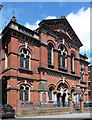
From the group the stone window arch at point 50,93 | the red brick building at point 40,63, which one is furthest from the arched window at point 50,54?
the stone window arch at point 50,93

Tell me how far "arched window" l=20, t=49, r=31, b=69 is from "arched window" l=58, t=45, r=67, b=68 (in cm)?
601

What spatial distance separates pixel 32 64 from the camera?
2347cm

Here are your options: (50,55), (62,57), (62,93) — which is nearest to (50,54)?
(50,55)

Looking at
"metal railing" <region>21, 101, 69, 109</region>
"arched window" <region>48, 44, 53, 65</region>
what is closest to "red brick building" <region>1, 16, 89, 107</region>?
"arched window" <region>48, 44, 53, 65</region>

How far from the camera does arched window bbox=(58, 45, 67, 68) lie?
2748 cm

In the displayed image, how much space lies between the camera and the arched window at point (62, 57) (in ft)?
90.2

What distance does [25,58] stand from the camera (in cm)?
2291

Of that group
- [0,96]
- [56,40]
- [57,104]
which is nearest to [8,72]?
[0,96]

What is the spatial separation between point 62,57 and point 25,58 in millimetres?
7509

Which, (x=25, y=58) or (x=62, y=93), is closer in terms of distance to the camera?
(x=25, y=58)

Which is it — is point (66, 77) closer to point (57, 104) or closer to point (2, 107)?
point (57, 104)

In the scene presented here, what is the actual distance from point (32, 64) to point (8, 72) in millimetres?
3685

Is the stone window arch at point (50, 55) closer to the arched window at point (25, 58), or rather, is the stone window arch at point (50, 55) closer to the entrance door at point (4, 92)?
the arched window at point (25, 58)

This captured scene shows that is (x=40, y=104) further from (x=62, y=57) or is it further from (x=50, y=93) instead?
(x=62, y=57)
